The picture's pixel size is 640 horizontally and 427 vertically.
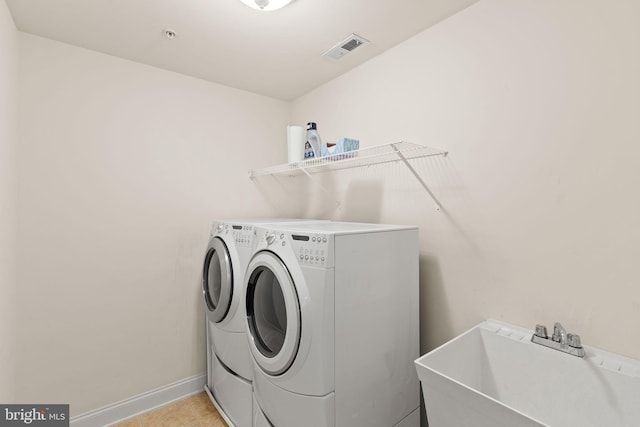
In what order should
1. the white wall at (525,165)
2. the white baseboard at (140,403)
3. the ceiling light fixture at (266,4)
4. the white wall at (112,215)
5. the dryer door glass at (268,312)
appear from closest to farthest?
the white wall at (525,165) → the ceiling light fixture at (266,4) → the dryer door glass at (268,312) → the white wall at (112,215) → the white baseboard at (140,403)

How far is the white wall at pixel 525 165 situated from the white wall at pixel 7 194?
2.09 metres

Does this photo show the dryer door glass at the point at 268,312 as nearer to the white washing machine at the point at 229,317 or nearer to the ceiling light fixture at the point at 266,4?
the white washing machine at the point at 229,317

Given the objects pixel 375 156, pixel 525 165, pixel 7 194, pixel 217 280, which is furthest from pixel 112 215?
pixel 525 165

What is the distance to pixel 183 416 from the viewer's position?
6.92 ft

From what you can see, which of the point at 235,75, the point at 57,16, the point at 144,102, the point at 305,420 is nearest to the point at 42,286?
the point at 144,102

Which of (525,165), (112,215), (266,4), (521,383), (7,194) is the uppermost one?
(266,4)

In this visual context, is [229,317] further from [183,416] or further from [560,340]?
→ [560,340]

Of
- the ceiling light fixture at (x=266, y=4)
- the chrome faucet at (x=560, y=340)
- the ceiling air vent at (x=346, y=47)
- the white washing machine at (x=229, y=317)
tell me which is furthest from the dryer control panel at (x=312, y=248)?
the ceiling air vent at (x=346, y=47)

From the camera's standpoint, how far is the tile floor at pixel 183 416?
2.03m

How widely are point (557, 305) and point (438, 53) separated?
1.44 m

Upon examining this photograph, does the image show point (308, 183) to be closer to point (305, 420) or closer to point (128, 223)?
point (128, 223)

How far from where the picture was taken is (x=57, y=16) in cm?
164

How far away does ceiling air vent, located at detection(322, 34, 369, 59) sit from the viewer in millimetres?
1875

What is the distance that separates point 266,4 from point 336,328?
1.59 m
